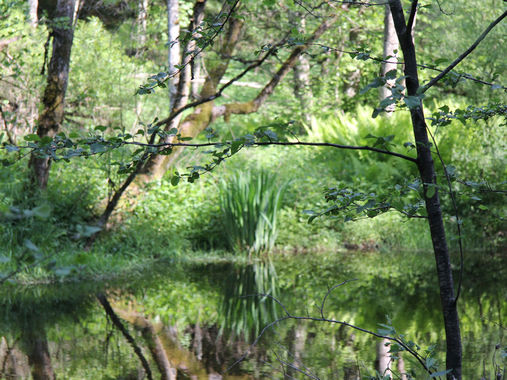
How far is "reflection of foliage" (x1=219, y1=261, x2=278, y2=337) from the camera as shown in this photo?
409cm

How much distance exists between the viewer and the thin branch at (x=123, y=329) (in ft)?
10.3

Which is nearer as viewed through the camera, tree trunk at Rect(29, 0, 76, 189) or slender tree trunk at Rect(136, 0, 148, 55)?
tree trunk at Rect(29, 0, 76, 189)

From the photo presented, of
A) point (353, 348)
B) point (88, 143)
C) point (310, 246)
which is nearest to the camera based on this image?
point (88, 143)

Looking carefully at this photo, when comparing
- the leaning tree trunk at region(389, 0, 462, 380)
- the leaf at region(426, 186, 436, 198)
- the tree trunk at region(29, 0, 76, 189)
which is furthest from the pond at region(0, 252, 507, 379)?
the tree trunk at region(29, 0, 76, 189)

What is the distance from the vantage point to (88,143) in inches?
63.9

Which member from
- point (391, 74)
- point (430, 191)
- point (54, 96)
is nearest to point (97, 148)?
point (391, 74)

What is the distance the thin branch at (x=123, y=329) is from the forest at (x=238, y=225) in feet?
0.06

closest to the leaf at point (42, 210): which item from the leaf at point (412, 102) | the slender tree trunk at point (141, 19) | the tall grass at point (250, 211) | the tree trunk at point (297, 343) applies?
the leaf at point (412, 102)

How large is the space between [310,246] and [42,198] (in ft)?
12.0

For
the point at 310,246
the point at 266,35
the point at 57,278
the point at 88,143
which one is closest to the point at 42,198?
the point at 57,278

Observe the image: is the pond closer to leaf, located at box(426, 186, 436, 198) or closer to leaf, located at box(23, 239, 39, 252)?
leaf, located at box(426, 186, 436, 198)

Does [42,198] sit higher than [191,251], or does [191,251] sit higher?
[42,198]

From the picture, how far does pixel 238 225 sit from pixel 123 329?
3509 mm

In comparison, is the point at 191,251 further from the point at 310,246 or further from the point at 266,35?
the point at 266,35
